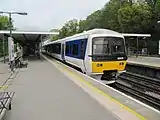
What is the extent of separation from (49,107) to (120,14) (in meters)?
42.5

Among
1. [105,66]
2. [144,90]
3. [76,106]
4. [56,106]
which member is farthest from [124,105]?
[144,90]

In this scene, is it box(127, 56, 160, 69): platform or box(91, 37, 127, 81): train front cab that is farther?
box(127, 56, 160, 69): platform

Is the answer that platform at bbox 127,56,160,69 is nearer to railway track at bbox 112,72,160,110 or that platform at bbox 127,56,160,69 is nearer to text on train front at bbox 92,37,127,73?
railway track at bbox 112,72,160,110

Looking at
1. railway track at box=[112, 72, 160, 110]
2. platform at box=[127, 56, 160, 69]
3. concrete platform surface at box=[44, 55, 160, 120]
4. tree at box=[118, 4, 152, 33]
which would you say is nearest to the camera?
concrete platform surface at box=[44, 55, 160, 120]

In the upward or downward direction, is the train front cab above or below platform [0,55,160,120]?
above

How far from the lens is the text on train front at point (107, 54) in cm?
1458

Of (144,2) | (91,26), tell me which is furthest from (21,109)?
(91,26)

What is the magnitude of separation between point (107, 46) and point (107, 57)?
618 mm

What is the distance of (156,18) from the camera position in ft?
155

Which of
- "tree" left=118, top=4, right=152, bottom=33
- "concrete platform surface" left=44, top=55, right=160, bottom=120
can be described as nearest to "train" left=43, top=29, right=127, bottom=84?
"concrete platform surface" left=44, top=55, right=160, bottom=120

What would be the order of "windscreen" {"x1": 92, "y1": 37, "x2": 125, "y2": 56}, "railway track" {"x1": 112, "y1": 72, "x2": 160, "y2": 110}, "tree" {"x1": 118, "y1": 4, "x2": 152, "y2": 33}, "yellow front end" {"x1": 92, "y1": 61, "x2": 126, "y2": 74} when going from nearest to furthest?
1. "railway track" {"x1": 112, "y1": 72, "x2": 160, "y2": 110}
2. "yellow front end" {"x1": 92, "y1": 61, "x2": 126, "y2": 74}
3. "windscreen" {"x1": 92, "y1": 37, "x2": 125, "y2": 56}
4. "tree" {"x1": 118, "y1": 4, "x2": 152, "y2": 33}

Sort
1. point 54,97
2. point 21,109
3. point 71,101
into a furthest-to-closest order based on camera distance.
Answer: point 54,97
point 71,101
point 21,109

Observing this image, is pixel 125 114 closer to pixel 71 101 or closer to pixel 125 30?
pixel 71 101

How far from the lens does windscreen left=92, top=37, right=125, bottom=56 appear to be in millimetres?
14758
